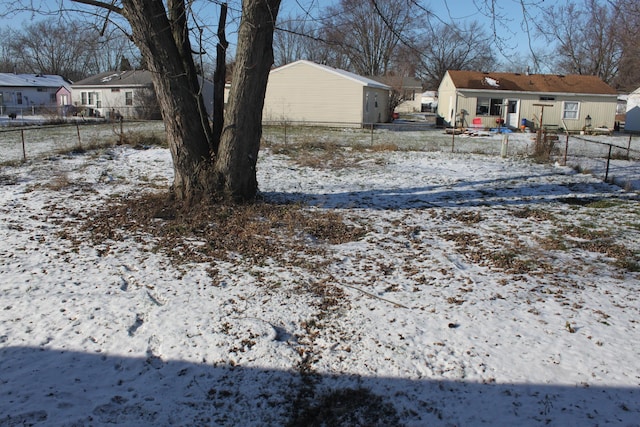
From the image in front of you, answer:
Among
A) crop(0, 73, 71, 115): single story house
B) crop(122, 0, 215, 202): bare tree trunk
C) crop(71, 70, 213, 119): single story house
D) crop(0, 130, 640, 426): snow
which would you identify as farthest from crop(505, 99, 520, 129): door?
crop(0, 73, 71, 115): single story house

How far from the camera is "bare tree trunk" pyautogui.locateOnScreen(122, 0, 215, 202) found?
23.5 ft

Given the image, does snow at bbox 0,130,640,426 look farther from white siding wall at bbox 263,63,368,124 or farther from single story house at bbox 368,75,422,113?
single story house at bbox 368,75,422,113

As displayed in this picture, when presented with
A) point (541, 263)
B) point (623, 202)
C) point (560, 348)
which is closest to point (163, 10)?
point (541, 263)

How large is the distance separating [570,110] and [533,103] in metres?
2.53

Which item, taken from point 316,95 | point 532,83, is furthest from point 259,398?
point 532,83

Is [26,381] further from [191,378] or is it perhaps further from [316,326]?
[316,326]

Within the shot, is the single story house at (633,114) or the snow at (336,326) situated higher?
the single story house at (633,114)

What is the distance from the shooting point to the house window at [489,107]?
105ft

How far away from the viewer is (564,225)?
779 centimetres

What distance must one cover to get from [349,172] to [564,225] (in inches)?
238

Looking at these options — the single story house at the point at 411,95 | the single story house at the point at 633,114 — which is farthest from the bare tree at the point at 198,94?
the single story house at the point at 411,95

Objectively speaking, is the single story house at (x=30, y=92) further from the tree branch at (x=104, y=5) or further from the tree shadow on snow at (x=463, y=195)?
the tree shadow on snow at (x=463, y=195)

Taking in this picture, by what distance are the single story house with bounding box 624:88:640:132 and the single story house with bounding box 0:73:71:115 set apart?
45453mm

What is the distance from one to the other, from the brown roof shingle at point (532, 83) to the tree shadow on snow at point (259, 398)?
3053 cm
